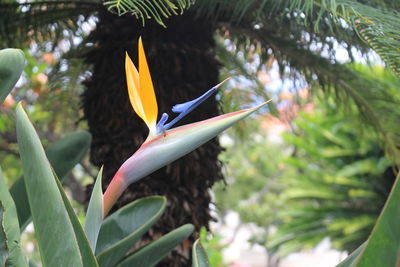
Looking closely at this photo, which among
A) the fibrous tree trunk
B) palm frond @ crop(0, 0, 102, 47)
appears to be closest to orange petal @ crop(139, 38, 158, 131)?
the fibrous tree trunk

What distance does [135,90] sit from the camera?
54.9 inches

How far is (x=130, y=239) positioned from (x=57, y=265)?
47cm

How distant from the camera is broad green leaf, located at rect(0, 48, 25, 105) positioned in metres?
1.31

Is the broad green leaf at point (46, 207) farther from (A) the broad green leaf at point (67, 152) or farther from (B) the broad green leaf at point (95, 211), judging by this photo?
(A) the broad green leaf at point (67, 152)

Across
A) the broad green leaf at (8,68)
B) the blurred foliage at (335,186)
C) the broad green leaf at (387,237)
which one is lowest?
the blurred foliage at (335,186)

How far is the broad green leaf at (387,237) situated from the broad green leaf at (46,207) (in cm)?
57

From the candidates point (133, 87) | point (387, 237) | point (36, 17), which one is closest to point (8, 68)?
point (133, 87)

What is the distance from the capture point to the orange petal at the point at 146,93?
1.35m

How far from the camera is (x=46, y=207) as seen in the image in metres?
1.21

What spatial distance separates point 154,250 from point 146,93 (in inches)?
21.9

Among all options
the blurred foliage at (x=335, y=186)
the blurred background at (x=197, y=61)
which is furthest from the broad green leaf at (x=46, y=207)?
the blurred foliage at (x=335, y=186)

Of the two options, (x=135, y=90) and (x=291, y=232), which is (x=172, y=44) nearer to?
(x=135, y=90)

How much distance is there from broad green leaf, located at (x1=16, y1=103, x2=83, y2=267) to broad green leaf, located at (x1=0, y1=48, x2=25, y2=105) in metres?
0.13

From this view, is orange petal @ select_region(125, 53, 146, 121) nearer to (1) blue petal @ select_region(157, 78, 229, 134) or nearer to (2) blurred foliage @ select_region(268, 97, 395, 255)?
(1) blue petal @ select_region(157, 78, 229, 134)
